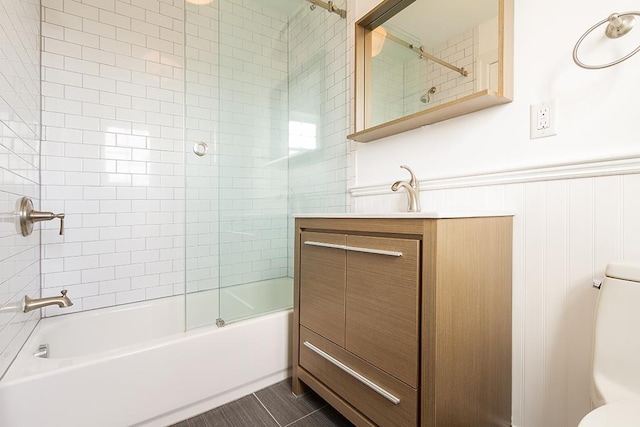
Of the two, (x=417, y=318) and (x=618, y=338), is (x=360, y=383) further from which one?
(x=618, y=338)

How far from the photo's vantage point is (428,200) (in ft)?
4.57

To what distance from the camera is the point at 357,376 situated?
107 cm

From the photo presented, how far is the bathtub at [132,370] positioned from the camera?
1011 millimetres

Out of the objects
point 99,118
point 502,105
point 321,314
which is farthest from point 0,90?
point 502,105

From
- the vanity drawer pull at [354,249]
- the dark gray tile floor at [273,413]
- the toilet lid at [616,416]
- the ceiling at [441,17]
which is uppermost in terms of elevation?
the ceiling at [441,17]

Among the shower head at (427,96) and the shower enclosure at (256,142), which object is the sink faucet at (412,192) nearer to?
the shower head at (427,96)

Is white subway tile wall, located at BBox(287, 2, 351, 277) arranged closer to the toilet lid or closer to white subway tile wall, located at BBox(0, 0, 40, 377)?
white subway tile wall, located at BBox(0, 0, 40, 377)

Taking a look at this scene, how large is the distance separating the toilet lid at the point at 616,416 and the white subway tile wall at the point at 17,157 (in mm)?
1645

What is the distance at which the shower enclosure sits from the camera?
1.55 meters

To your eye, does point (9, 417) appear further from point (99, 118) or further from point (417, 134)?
point (417, 134)

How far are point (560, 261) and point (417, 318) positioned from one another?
0.57 m

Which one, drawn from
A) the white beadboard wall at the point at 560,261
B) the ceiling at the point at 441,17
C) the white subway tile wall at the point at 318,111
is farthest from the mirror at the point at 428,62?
the white beadboard wall at the point at 560,261

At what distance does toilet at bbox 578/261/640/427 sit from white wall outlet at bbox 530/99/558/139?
0.48 meters

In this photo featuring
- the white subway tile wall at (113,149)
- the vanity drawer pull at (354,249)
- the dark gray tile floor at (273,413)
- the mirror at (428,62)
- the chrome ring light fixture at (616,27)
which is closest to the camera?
the chrome ring light fixture at (616,27)
